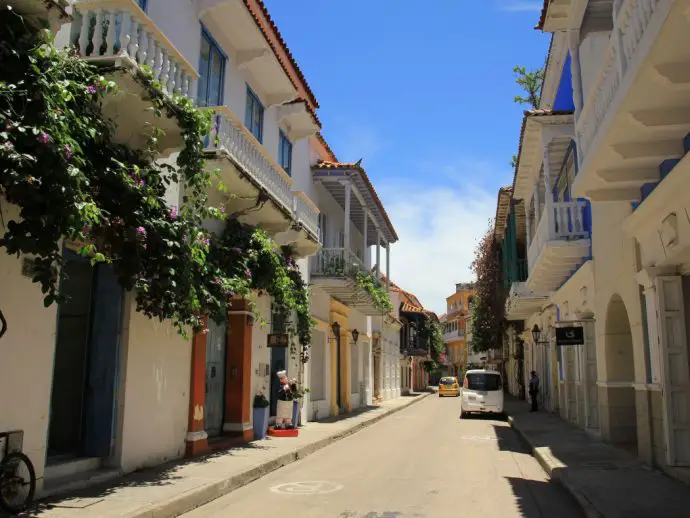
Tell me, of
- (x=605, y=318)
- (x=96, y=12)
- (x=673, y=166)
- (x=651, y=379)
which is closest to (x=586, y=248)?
(x=605, y=318)

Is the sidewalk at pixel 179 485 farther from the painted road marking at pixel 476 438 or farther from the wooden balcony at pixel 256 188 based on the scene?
the wooden balcony at pixel 256 188

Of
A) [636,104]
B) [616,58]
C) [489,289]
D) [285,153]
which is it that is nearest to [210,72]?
[285,153]

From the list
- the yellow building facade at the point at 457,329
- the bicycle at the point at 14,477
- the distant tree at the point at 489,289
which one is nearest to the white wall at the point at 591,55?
the bicycle at the point at 14,477

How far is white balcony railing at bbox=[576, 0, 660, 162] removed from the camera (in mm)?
6664

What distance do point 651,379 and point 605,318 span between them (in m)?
3.20

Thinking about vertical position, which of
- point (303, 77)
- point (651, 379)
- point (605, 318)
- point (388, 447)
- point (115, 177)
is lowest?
point (388, 447)

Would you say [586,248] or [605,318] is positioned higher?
[586,248]

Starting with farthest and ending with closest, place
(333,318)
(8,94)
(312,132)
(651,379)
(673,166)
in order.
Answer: (333,318) < (312,132) < (651,379) < (673,166) < (8,94)

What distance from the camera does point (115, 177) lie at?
293 inches

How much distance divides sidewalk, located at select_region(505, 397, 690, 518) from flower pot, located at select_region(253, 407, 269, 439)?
565 cm

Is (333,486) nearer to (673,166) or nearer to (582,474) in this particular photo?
(582,474)

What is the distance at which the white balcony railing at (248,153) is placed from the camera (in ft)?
35.5

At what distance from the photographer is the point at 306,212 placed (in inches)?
629

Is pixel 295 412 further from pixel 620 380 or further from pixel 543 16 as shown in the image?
pixel 543 16
